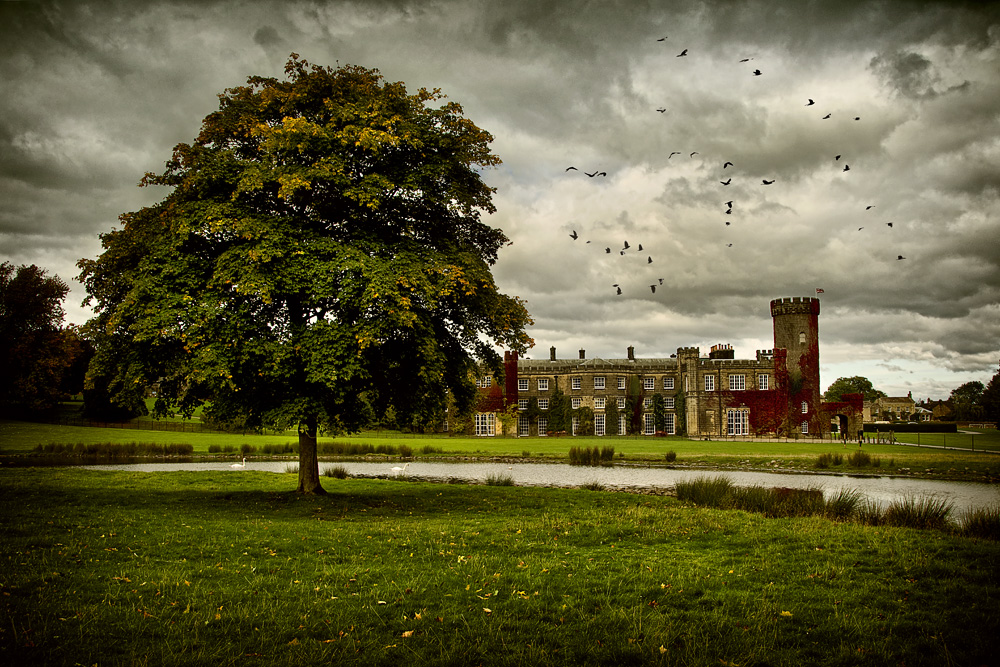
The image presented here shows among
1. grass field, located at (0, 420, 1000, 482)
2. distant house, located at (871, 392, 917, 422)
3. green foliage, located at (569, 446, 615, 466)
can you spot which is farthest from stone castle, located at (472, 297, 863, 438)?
distant house, located at (871, 392, 917, 422)

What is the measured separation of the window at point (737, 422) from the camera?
74.0 metres

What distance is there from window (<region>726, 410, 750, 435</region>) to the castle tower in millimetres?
4815

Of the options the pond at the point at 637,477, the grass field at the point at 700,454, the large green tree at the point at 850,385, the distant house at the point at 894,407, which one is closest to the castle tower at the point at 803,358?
the grass field at the point at 700,454

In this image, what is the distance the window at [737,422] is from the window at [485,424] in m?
27.3

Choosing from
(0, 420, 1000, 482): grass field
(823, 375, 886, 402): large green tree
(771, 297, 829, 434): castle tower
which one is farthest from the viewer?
(823, 375, 886, 402): large green tree

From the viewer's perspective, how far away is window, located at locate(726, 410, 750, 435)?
74000mm

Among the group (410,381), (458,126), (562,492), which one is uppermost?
(458,126)

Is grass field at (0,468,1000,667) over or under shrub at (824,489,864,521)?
over

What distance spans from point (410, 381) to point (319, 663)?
→ 12046mm

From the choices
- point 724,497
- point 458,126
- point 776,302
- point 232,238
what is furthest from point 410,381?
point 776,302

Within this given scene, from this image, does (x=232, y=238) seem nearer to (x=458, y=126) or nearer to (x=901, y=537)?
(x=458, y=126)

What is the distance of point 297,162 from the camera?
16.8 meters

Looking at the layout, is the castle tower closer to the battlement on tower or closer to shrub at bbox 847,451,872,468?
the battlement on tower

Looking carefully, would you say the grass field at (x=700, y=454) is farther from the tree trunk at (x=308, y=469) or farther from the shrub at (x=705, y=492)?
the tree trunk at (x=308, y=469)
